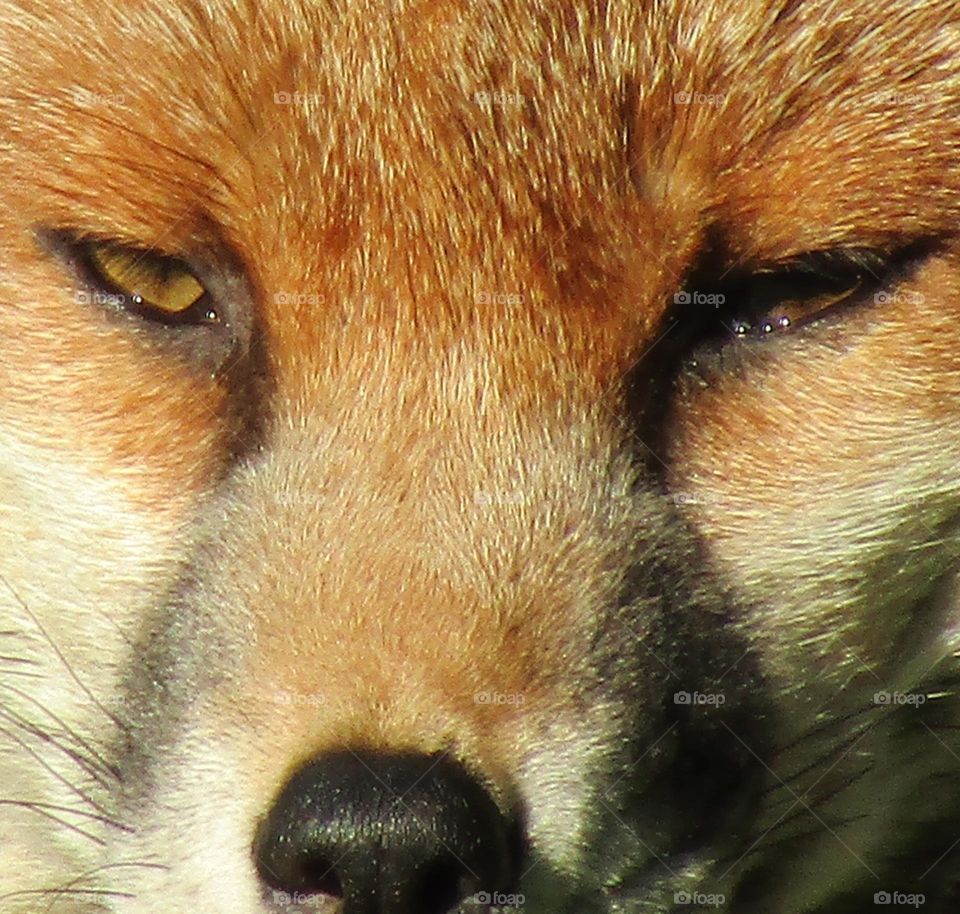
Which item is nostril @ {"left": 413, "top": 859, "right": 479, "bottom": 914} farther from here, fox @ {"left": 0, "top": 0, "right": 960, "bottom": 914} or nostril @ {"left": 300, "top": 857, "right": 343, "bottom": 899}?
nostril @ {"left": 300, "top": 857, "right": 343, "bottom": 899}

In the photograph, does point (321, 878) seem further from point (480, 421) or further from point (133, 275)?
point (133, 275)

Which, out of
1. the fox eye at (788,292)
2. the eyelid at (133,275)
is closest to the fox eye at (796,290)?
the fox eye at (788,292)

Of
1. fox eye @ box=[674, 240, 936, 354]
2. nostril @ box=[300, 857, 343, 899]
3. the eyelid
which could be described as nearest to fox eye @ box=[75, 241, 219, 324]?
the eyelid

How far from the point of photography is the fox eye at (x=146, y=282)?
259cm

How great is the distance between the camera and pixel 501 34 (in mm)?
2500

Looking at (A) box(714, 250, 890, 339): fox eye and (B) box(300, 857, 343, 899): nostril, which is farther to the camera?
(A) box(714, 250, 890, 339): fox eye

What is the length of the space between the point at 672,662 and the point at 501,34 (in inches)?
39.9

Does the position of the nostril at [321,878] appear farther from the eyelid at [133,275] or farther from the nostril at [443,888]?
the eyelid at [133,275]

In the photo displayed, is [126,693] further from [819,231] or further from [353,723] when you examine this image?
[819,231]

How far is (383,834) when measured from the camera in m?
2.14

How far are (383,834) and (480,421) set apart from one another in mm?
686

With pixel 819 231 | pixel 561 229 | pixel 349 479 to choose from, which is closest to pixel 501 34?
pixel 561 229

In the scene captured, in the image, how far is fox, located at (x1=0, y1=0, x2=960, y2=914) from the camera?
226cm

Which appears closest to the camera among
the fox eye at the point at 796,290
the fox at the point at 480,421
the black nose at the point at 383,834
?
the black nose at the point at 383,834
